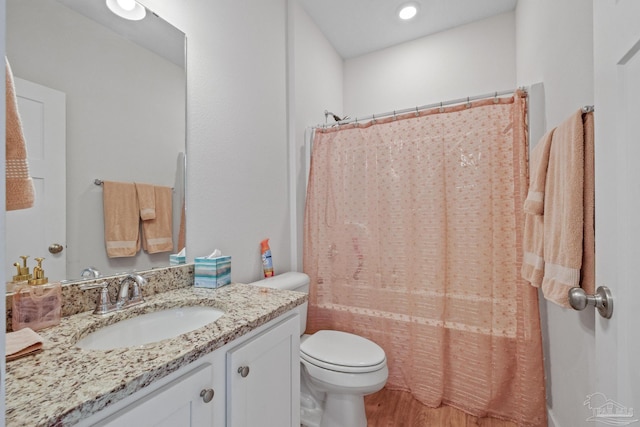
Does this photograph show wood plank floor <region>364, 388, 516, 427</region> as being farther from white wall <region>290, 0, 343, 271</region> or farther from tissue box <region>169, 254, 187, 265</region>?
tissue box <region>169, 254, 187, 265</region>

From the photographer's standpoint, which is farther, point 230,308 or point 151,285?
point 151,285

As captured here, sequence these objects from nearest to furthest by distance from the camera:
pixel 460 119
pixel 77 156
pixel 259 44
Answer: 1. pixel 77 156
2. pixel 460 119
3. pixel 259 44

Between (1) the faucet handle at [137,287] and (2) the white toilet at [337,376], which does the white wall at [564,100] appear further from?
(1) the faucet handle at [137,287]

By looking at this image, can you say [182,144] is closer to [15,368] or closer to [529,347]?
[15,368]

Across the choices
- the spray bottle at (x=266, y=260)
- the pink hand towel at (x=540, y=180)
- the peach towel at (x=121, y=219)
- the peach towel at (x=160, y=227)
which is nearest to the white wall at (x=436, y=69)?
the pink hand towel at (x=540, y=180)

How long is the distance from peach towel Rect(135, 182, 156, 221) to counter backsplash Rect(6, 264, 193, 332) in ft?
0.75

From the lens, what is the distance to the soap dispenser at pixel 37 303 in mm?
726

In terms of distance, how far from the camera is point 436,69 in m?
2.38

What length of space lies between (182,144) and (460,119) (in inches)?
58.7

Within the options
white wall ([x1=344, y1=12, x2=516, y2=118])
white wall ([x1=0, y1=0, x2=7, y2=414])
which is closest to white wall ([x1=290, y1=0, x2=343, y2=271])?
white wall ([x1=344, y1=12, x2=516, y2=118])

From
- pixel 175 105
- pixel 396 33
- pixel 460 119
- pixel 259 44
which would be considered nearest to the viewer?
pixel 175 105

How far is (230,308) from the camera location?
0.95 metres

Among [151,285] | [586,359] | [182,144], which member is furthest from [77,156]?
[586,359]

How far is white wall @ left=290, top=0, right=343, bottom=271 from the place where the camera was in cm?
200
